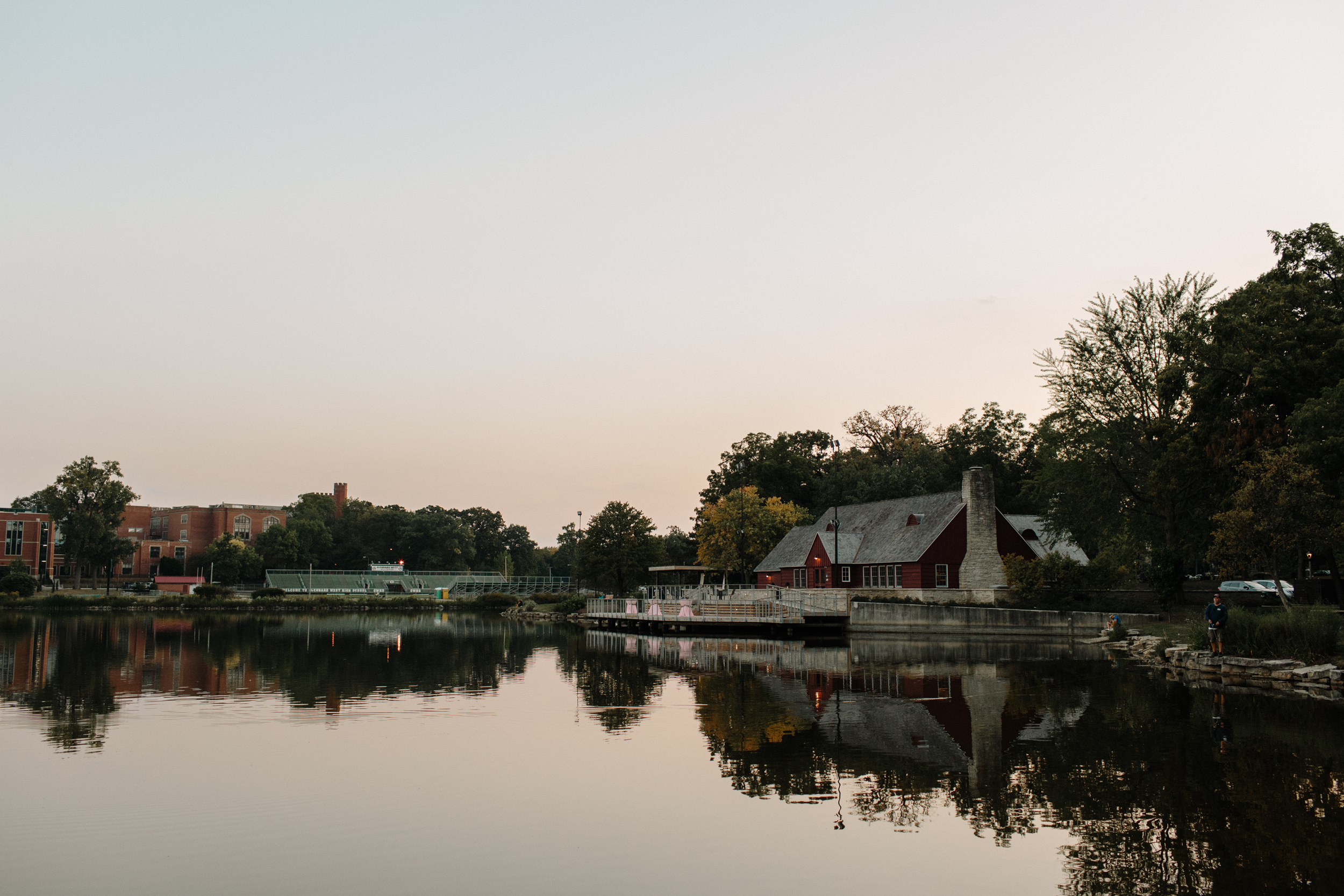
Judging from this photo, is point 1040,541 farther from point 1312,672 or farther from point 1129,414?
point 1312,672

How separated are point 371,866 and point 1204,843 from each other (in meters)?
9.27

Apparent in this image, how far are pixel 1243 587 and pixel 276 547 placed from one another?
107 m

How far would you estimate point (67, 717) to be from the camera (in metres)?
20.3

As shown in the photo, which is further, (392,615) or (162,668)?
(392,615)

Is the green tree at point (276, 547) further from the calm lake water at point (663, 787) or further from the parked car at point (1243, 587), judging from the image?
the parked car at point (1243, 587)

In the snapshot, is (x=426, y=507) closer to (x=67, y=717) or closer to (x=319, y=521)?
(x=319, y=521)

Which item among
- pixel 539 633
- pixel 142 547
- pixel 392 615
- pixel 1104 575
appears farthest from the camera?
pixel 142 547

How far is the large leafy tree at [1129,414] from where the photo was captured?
46469mm

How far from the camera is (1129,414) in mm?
49156

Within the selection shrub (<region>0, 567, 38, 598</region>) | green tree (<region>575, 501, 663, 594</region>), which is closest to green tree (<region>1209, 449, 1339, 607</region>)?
green tree (<region>575, 501, 663, 594</region>)

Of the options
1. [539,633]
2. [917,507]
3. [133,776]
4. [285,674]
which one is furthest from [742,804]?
[917,507]

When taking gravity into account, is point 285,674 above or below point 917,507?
below

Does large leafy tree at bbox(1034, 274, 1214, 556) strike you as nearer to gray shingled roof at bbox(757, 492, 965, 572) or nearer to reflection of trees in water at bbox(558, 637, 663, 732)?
gray shingled roof at bbox(757, 492, 965, 572)

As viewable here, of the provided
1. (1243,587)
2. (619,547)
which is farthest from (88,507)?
(1243,587)
